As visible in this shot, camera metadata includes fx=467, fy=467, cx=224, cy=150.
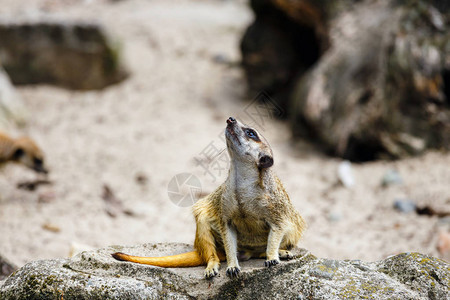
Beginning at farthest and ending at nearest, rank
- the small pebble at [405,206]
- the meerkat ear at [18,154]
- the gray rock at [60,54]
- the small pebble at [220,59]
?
the small pebble at [220,59] < the gray rock at [60,54] < the meerkat ear at [18,154] < the small pebble at [405,206]

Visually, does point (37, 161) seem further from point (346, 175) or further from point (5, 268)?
point (346, 175)

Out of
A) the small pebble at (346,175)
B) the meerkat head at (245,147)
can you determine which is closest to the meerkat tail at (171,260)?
the meerkat head at (245,147)

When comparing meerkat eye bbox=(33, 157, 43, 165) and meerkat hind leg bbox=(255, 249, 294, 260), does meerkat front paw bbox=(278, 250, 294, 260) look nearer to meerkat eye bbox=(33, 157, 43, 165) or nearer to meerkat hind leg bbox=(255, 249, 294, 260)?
meerkat hind leg bbox=(255, 249, 294, 260)

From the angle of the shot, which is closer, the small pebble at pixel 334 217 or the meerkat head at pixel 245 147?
the meerkat head at pixel 245 147

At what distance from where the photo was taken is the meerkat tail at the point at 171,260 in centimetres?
290

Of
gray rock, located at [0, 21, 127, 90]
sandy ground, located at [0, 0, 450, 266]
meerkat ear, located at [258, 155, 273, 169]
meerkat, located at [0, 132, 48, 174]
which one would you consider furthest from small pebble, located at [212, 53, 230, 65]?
meerkat ear, located at [258, 155, 273, 169]

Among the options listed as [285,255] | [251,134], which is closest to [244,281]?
[285,255]

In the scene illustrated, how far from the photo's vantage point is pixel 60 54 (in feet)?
35.2

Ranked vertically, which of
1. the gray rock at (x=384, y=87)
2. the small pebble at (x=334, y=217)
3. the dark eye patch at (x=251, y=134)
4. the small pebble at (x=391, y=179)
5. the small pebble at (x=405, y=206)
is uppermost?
the gray rock at (x=384, y=87)

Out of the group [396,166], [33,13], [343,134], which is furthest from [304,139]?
[33,13]

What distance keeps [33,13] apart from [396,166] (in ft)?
30.6

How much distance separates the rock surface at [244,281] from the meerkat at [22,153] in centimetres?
474

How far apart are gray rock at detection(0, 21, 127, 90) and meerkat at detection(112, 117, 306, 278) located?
27.8 ft

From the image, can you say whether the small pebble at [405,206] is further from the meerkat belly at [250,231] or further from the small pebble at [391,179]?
the meerkat belly at [250,231]
